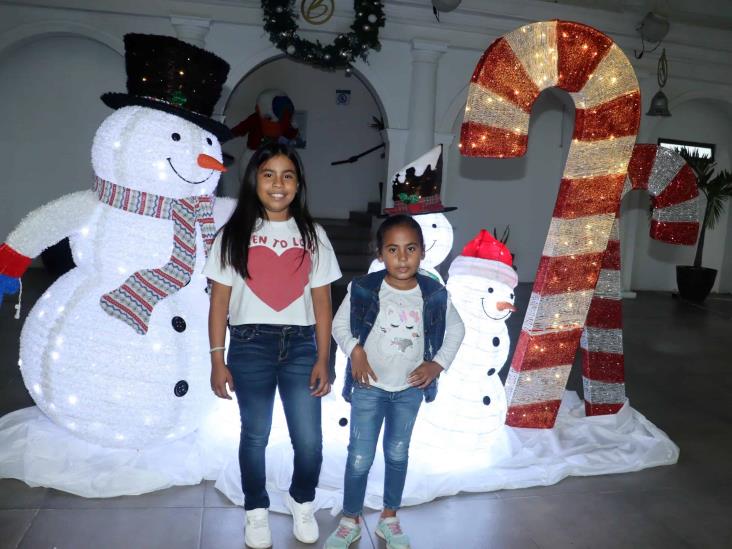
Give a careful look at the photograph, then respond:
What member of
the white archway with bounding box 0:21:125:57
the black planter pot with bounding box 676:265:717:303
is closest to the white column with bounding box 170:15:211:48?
the white archway with bounding box 0:21:125:57

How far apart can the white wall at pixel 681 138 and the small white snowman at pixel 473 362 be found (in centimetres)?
707

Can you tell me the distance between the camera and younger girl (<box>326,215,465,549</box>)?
7.54ft

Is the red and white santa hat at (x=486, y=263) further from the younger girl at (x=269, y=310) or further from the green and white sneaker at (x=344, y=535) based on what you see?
the green and white sneaker at (x=344, y=535)

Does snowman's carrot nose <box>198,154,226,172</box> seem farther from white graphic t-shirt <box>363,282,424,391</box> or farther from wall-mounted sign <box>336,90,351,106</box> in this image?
wall-mounted sign <box>336,90,351,106</box>

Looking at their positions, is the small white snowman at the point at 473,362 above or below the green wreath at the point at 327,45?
below

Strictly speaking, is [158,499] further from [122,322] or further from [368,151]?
[368,151]

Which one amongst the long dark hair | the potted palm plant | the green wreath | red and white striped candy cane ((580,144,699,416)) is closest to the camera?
the long dark hair

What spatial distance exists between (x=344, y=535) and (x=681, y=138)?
9002 mm

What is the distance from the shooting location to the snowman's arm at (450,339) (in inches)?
92.3

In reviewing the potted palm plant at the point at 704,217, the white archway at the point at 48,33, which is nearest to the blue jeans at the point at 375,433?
the white archway at the point at 48,33

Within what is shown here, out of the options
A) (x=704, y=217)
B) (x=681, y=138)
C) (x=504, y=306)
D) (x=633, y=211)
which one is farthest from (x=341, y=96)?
(x=504, y=306)

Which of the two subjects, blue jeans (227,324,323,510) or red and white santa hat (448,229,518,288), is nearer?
blue jeans (227,324,323,510)

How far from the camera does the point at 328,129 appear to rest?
10.4 metres

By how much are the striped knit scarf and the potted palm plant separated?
7601 mm
